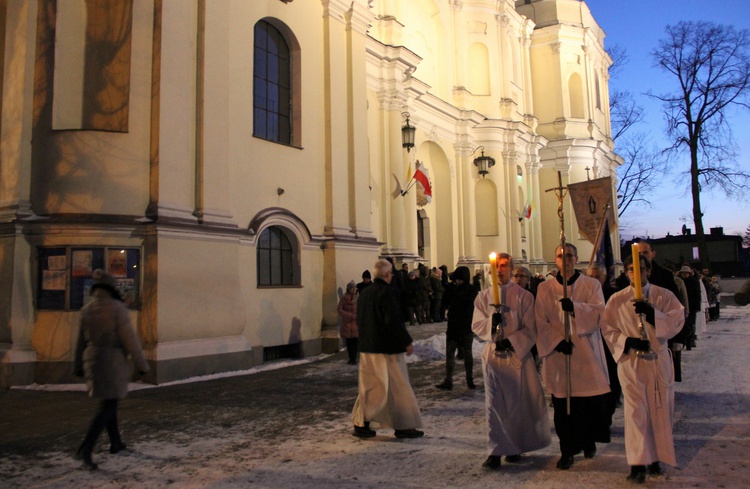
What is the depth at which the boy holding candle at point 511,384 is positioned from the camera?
18.5ft

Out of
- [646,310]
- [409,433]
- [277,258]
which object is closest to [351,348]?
[277,258]

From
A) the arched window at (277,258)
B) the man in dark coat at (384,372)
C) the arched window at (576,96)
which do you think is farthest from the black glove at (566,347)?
the arched window at (576,96)

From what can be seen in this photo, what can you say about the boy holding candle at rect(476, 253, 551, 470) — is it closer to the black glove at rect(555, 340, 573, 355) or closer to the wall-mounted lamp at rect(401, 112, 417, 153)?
the black glove at rect(555, 340, 573, 355)

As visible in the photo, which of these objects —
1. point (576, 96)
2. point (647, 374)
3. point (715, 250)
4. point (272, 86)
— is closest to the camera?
point (647, 374)

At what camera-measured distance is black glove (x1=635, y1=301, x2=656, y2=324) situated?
5.12 metres

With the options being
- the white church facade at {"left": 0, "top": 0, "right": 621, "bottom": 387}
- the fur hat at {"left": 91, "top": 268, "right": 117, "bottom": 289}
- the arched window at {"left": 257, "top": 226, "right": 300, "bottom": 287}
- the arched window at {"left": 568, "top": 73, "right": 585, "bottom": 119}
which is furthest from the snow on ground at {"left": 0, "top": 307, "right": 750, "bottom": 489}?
the arched window at {"left": 568, "top": 73, "right": 585, "bottom": 119}

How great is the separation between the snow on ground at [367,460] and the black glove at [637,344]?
1058 mm

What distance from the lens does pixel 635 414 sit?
5.19 m

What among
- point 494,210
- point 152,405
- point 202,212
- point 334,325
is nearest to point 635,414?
point 152,405

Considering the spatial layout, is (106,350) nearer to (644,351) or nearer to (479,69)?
(644,351)

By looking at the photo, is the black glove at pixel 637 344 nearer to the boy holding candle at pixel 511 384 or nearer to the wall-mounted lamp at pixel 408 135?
the boy holding candle at pixel 511 384

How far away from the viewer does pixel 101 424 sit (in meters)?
5.77

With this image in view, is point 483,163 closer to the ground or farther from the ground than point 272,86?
farther from the ground

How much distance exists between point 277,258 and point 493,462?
8.36 meters
